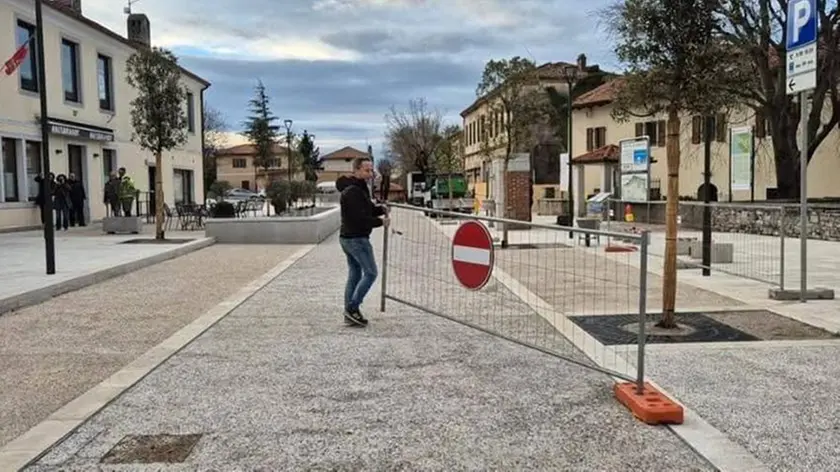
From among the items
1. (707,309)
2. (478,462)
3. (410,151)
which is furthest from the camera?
(410,151)

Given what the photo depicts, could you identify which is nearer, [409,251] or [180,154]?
[409,251]

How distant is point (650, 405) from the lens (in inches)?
183

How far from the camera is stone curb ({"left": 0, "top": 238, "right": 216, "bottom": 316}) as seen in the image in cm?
871

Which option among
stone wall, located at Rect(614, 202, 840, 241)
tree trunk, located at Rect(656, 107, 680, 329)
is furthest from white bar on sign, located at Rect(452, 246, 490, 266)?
stone wall, located at Rect(614, 202, 840, 241)

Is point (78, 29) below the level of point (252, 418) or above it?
above

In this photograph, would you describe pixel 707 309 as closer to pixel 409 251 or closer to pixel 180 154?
pixel 409 251

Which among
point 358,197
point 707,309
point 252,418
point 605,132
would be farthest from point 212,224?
point 605,132

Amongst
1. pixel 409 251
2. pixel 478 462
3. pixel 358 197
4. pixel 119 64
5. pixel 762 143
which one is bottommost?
pixel 478 462

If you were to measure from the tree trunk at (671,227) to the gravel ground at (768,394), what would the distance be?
81cm

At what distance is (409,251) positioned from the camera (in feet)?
31.5

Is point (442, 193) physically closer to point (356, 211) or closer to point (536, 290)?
point (536, 290)

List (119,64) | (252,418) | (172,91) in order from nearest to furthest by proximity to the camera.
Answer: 1. (252,418)
2. (172,91)
3. (119,64)

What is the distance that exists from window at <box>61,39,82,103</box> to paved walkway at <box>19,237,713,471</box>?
64.8 feet

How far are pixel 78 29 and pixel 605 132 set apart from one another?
28631mm
